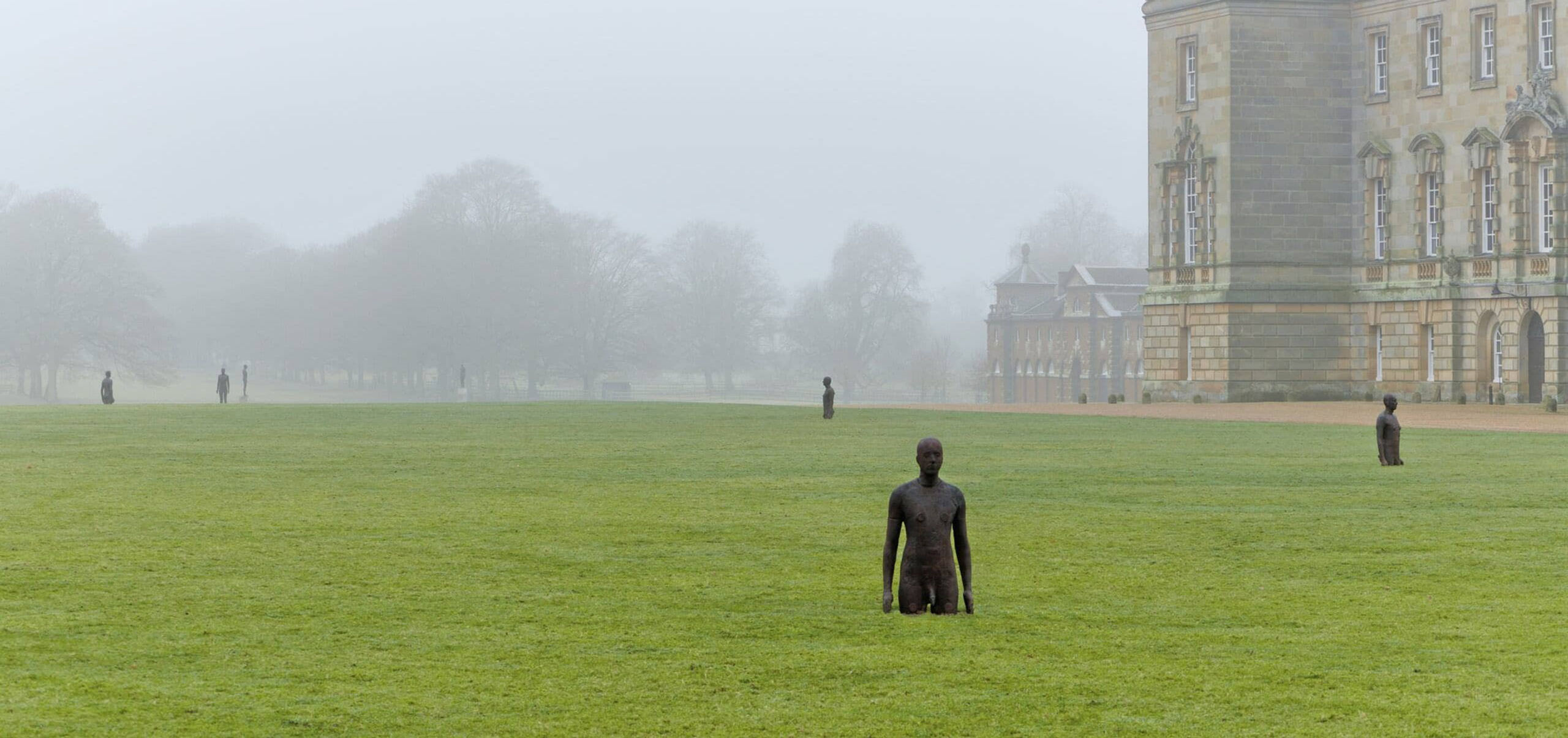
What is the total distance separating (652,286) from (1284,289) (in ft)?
325

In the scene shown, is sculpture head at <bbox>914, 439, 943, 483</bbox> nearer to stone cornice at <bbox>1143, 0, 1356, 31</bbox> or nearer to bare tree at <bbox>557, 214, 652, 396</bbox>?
stone cornice at <bbox>1143, 0, 1356, 31</bbox>

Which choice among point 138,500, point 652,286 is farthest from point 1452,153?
point 652,286

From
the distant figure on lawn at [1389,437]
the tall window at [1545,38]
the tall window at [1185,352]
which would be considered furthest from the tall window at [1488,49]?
the distant figure on lawn at [1389,437]

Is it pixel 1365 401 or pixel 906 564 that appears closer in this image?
pixel 906 564

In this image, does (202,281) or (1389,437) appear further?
(202,281)

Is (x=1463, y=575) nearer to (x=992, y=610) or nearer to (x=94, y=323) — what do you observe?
(x=992, y=610)

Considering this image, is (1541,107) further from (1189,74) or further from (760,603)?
(760,603)

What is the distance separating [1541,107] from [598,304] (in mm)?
80534

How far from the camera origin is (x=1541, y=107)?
64.5m

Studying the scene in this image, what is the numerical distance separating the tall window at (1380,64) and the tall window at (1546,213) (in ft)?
27.1

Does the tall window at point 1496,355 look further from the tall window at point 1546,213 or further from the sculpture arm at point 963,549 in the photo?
the sculpture arm at point 963,549

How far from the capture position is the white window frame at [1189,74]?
7406 cm

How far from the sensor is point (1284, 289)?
7275cm

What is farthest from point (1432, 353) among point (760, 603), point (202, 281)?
point (202, 281)
